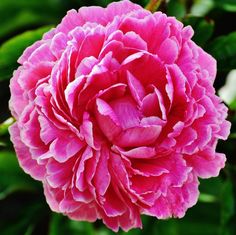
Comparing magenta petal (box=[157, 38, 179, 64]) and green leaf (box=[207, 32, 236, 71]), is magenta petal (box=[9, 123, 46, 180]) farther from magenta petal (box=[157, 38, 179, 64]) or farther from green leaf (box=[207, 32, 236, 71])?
green leaf (box=[207, 32, 236, 71])

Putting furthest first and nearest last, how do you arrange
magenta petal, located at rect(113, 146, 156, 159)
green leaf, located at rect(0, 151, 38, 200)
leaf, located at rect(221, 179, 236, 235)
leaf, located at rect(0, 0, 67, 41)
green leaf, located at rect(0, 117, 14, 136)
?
leaf, located at rect(0, 0, 67, 41) < green leaf, located at rect(0, 151, 38, 200) < leaf, located at rect(221, 179, 236, 235) < green leaf, located at rect(0, 117, 14, 136) < magenta petal, located at rect(113, 146, 156, 159)

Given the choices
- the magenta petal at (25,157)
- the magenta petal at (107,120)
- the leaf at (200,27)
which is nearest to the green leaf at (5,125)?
the magenta petal at (25,157)

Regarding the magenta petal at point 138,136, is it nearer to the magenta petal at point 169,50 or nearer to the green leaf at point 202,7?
the magenta petal at point 169,50

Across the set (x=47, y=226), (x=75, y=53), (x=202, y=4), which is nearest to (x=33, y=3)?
(x=202, y=4)

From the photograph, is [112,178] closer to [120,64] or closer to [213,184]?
[120,64]

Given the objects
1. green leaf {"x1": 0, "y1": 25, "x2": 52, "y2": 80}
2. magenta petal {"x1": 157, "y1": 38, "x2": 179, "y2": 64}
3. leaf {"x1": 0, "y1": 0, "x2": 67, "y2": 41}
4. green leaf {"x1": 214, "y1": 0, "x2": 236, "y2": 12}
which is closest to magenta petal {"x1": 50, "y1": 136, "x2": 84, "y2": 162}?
magenta petal {"x1": 157, "y1": 38, "x2": 179, "y2": 64}

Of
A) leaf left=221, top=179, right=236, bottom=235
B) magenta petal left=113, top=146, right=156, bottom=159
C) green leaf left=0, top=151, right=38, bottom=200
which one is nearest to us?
magenta petal left=113, top=146, right=156, bottom=159

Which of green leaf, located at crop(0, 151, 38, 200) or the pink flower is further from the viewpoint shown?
green leaf, located at crop(0, 151, 38, 200)
